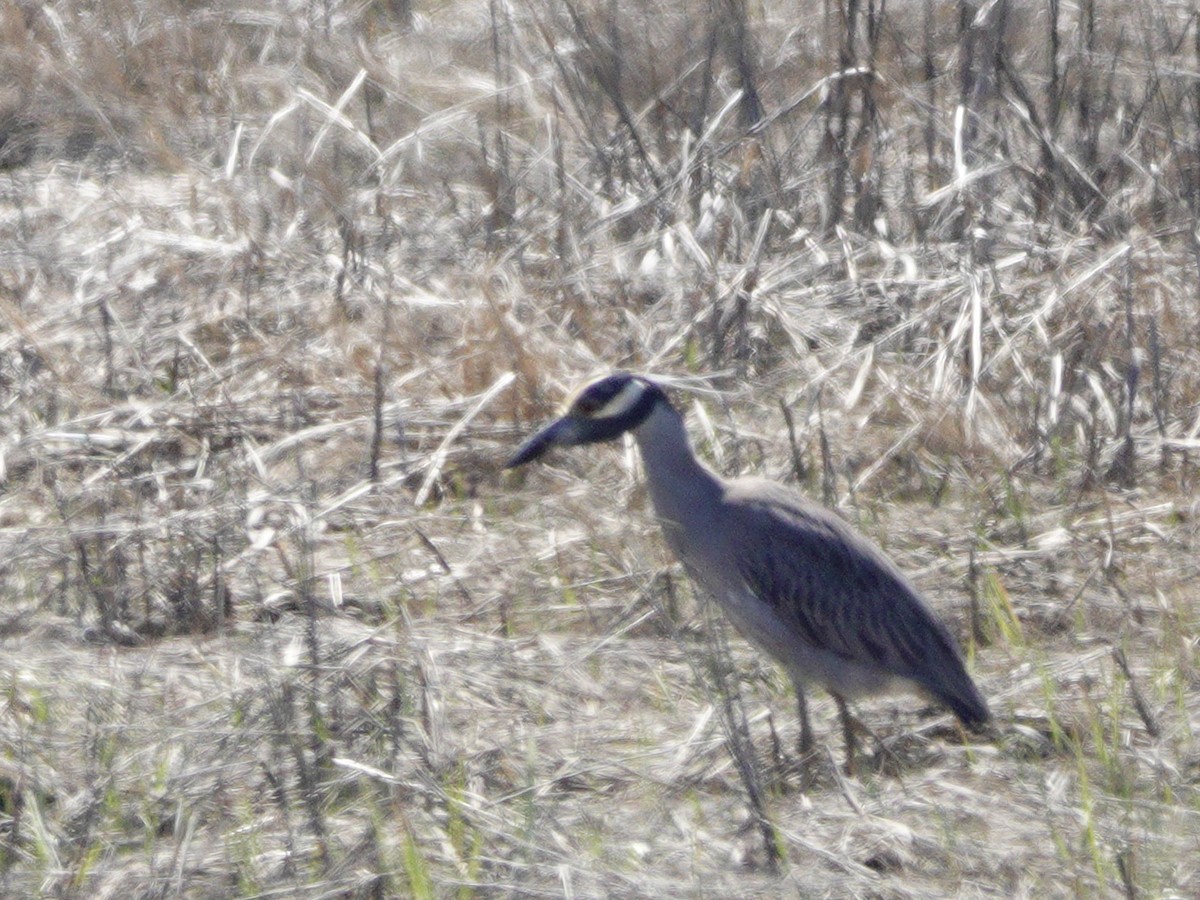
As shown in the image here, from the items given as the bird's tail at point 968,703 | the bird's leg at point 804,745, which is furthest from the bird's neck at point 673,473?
the bird's tail at point 968,703

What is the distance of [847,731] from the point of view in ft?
14.7

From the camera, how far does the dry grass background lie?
12.6 ft

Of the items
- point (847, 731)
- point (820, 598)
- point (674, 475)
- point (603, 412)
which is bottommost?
point (847, 731)

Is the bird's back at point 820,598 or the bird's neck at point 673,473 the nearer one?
the bird's back at point 820,598

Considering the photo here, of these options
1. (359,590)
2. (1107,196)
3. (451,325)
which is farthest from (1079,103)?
(359,590)

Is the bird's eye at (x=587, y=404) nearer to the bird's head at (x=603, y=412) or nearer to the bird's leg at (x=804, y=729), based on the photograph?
the bird's head at (x=603, y=412)

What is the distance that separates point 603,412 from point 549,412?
3.56ft

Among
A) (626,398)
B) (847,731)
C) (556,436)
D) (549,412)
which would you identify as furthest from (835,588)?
(549,412)

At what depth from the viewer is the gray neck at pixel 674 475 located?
4867mm

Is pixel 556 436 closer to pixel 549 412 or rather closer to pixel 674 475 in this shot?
pixel 674 475

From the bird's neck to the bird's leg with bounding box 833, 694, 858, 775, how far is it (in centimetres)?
58

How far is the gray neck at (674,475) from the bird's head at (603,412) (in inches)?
1.4

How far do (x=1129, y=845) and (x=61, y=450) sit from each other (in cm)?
359

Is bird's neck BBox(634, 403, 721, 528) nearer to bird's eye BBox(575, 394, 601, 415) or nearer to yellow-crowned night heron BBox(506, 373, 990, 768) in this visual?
yellow-crowned night heron BBox(506, 373, 990, 768)
